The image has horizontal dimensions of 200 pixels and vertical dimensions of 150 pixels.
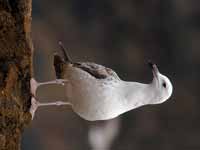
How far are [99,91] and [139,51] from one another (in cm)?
156

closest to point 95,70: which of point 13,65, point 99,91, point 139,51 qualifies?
point 99,91

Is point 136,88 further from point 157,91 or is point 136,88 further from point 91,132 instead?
point 91,132

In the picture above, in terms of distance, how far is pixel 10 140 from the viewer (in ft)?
2.38

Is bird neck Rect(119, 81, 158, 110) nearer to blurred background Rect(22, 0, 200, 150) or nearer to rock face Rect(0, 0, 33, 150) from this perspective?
rock face Rect(0, 0, 33, 150)

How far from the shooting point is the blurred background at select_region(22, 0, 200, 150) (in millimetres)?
2303

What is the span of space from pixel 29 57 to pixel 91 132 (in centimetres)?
154

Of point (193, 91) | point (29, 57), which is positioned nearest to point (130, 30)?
point (193, 91)

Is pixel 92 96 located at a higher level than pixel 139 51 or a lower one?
higher

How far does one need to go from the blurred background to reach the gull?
1363mm

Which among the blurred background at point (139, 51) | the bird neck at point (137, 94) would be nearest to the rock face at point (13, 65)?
the bird neck at point (137, 94)

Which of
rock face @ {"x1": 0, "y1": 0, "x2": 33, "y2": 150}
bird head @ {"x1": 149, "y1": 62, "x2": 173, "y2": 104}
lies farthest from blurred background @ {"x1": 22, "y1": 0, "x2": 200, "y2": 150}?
rock face @ {"x1": 0, "y1": 0, "x2": 33, "y2": 150}

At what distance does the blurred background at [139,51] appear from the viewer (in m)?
2.30

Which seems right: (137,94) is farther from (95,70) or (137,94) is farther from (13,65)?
(13,65)

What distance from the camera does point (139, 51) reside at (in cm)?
240
